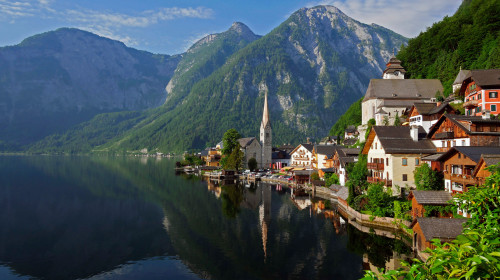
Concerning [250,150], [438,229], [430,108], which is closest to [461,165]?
[438,229]

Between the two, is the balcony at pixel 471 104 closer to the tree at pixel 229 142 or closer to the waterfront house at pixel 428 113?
the waterfront house at pixel 428 113

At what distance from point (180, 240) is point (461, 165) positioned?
A: 33.6 metres

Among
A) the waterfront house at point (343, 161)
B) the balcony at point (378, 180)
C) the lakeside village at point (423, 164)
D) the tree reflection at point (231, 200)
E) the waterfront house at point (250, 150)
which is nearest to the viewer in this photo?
the lakeside village at point (423, 164)

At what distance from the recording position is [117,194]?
7606 centimetres

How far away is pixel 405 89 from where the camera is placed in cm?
8388

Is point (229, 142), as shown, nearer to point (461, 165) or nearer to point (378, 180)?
point (378, 180)

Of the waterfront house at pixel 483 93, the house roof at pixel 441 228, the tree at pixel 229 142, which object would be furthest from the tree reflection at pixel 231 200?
the waterfront house at pixel 483 93

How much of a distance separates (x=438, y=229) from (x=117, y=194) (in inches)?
2592

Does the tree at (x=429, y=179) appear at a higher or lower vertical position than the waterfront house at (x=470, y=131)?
lower

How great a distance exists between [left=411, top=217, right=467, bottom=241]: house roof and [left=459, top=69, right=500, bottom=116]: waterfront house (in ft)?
91.2

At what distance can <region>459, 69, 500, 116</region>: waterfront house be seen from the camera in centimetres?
5031

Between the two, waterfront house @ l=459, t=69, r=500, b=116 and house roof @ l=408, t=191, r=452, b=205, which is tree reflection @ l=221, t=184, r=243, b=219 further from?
waterfront house @ l=459, t=69, r=500, b=116

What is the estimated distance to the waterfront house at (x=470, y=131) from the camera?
41.4m

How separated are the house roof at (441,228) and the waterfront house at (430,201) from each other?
21.3 feet
